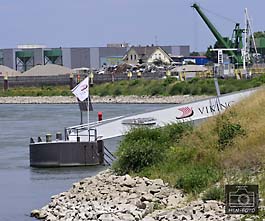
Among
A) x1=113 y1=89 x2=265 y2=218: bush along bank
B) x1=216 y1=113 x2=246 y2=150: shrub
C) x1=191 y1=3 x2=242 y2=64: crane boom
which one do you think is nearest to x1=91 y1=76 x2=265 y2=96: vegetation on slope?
x1=191 y1=3 x2=242 y2=64: crane boom

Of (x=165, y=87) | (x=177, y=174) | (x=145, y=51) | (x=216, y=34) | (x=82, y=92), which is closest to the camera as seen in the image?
(x=177, y=174)

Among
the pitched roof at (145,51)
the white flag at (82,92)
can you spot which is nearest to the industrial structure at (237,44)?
the pitched roof at (145,51)

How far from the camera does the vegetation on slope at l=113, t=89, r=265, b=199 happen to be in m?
19.7

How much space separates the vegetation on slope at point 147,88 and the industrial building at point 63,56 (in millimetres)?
52235

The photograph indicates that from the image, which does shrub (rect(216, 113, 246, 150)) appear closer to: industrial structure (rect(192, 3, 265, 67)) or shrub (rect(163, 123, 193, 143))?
shrub (rect(163, 123, 193, 143))

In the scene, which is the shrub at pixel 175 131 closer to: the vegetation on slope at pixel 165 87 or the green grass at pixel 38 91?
the vegetation on slope at pixel 165 87

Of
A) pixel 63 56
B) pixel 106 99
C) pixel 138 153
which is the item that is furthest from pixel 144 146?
pixel 63 56

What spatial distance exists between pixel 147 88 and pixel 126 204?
306 feet

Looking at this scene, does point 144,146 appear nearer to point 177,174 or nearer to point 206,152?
point 206,152

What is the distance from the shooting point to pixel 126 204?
19.3 metres

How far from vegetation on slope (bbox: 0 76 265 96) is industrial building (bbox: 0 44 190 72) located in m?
52.2

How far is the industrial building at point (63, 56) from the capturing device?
Result: 183 m

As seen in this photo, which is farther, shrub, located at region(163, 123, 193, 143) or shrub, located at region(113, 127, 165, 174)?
shrub, located at region(163, 123, 193, 143)

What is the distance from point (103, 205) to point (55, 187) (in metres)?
7.69
